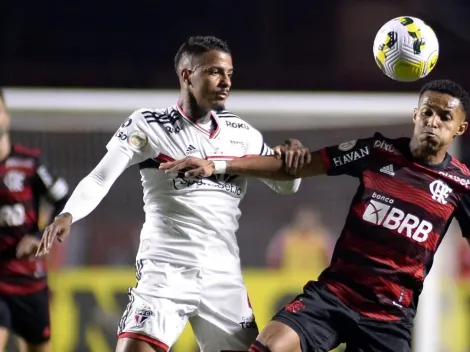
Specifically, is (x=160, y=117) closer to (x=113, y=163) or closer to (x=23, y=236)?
(x=113, y=163)

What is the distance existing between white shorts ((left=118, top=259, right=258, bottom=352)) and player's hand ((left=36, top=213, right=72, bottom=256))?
45cm

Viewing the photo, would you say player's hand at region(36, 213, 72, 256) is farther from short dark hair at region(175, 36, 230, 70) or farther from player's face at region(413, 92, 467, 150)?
player's face at region(413, 92, 467, 150)

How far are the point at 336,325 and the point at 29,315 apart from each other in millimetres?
1695

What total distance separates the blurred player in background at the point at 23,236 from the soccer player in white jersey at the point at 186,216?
2.93 ft

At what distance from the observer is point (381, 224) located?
13.3ft

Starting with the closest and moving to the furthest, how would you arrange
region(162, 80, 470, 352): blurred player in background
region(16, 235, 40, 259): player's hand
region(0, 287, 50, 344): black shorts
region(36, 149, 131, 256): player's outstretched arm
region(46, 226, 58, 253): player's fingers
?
1. region(46, 226, 58, 253): player's fingers
2. region(36, 149, 131, 256): player's outstretched arm
3. region(162, 80, 470, 352): blurred player in background
4. region(16, 235, 40, 259): player's hand
5. region(0, 287, 50, 344): black shorts

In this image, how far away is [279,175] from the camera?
4.18m

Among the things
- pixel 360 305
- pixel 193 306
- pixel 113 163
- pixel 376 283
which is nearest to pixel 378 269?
pixel 376 283

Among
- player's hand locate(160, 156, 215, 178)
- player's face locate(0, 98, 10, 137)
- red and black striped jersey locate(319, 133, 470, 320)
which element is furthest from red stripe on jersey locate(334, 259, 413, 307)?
player's face locate(0, 98, 10, 137)

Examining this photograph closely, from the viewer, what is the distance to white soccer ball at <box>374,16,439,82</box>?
14.4ft

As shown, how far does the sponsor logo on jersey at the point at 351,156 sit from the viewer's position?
4.18 metres

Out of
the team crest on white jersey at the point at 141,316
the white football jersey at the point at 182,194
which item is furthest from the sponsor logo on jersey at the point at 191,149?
the team crest on white jersey at the point at 141,316

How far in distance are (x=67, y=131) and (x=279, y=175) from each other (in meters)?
2.65

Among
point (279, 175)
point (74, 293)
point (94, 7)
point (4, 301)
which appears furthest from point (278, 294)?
point (94, 7)
